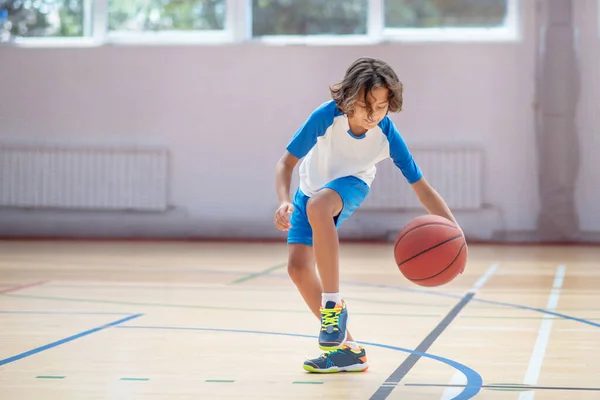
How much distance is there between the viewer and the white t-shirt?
2.65 metres

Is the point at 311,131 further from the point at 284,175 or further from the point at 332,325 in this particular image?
the point at 332,325

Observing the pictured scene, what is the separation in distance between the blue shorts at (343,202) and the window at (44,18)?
661 cm

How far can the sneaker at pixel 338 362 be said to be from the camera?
2564mm

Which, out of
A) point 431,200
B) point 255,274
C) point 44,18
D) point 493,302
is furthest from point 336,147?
point 44,18

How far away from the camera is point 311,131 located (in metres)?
2.65

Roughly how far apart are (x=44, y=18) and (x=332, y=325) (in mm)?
7057

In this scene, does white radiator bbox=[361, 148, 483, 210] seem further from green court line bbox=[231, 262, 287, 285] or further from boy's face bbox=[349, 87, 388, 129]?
boy's face bbox=[349, 87, 388, 129]

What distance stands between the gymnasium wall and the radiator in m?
0.12

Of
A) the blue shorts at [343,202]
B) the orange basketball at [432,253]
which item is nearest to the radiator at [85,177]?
the blue shorts at [343,202]

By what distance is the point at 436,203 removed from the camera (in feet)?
9.04

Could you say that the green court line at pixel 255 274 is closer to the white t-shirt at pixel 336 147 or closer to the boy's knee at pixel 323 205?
the white t-shirt at pixel 336 147

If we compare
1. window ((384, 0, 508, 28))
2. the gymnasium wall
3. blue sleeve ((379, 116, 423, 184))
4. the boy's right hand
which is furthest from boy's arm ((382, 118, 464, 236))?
window ((384, 0, 508, 28))

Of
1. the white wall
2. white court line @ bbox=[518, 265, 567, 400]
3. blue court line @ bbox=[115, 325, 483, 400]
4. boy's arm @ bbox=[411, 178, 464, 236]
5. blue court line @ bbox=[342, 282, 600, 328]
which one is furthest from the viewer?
the white wall

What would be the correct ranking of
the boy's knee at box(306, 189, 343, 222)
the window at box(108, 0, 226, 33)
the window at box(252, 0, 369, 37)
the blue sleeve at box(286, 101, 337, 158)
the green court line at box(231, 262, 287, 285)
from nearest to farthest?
the boy's knee at box(306, 189, 343, 222) → the blue sleeve at box(286, 101, 337, 158) → the green court line at box(231, 262, 287, 285) → the window at box(252, 0, 369, 37) → the window at box(108, 0, 226, 33)
